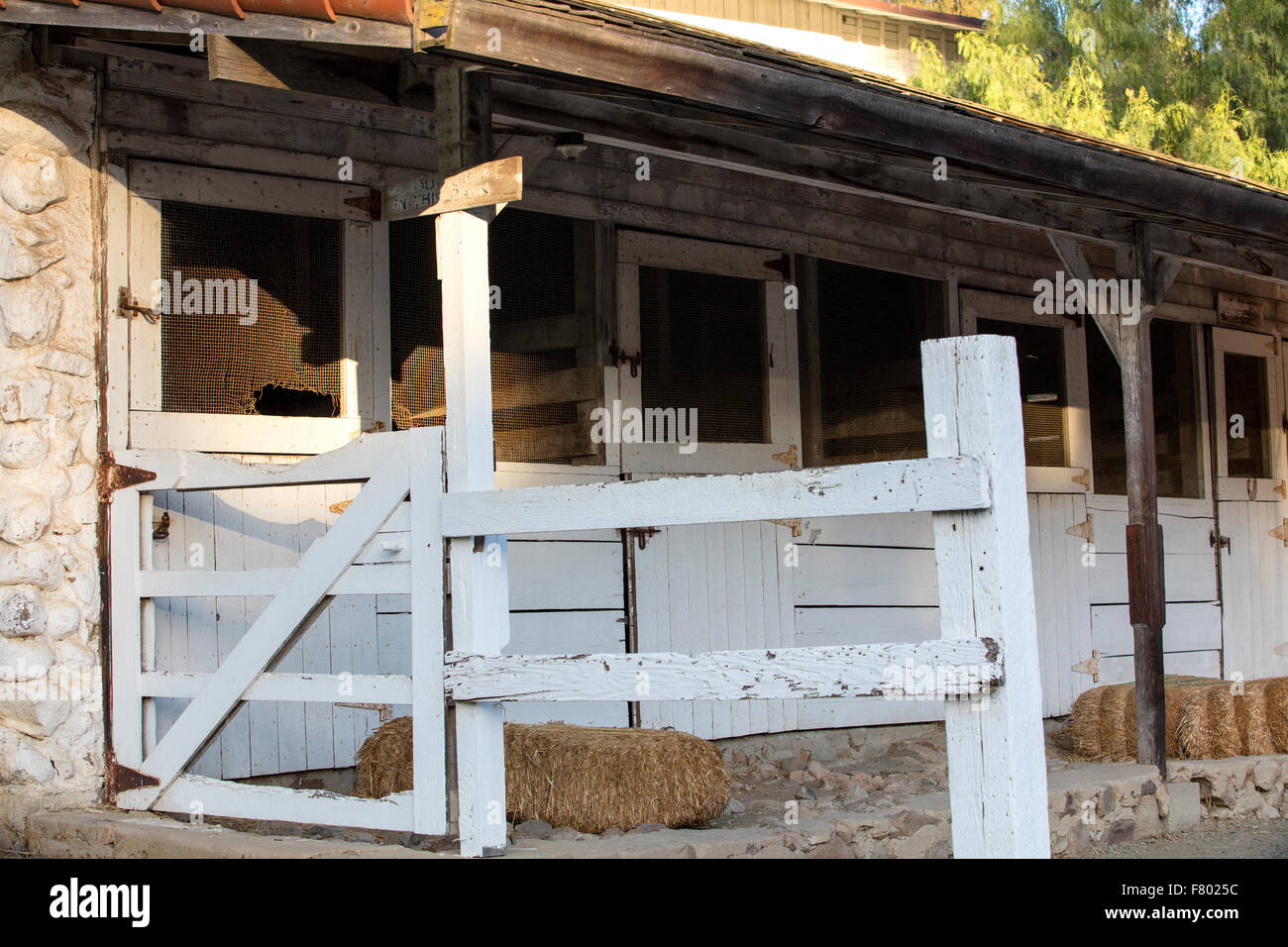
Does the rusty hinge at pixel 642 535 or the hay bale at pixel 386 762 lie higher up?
the rusty hinge at pixel 642 535

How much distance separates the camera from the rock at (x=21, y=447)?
4.68 m

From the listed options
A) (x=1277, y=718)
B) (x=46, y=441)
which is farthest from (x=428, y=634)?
(x=1277, y=718)

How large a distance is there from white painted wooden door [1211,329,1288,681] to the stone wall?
7359 mm

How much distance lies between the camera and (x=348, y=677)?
4.25 m

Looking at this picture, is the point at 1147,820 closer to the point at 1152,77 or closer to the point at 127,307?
the point at 127,307

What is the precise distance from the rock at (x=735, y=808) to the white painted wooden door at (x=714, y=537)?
0.75 metres

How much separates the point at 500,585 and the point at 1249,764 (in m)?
4.59

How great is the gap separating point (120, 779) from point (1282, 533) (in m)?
8.14

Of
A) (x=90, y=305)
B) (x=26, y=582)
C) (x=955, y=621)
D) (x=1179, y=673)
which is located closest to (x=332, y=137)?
(x=90, y=305)

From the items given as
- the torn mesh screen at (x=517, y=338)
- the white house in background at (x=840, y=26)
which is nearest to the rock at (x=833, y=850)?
the torn mesh screen at (x=517, y=338)

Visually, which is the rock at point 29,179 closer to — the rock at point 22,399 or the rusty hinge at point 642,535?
the rock at point 22,399

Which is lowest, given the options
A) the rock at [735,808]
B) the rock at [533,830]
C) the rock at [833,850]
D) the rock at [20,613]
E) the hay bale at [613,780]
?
the rock at [833,850]

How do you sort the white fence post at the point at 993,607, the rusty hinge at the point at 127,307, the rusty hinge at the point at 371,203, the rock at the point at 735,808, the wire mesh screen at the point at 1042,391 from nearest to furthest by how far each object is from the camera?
the white fence post at the point at 993,607
the rusty hinge at the point at 127,307
the rock at the point at 735,808
the rusty hinge at the point at 371,203
the wire mesh screen at the point at 1042,391
